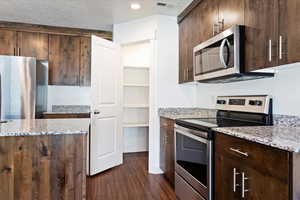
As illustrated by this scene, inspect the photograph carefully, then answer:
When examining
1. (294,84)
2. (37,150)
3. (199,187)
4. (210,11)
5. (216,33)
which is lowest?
(199,187)

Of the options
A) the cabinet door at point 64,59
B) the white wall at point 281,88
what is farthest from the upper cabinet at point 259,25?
the cabinet door at point 64,59

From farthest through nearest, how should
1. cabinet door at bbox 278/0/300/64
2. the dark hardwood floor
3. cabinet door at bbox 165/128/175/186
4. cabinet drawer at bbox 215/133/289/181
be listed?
cabinet door at bbox 165/128/175/186 < the dark hardwood floor < cabinet door at bbox 278/0/300/64 < cabinet drawer at bbox 215/133/289/181

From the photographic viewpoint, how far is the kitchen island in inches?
61.9

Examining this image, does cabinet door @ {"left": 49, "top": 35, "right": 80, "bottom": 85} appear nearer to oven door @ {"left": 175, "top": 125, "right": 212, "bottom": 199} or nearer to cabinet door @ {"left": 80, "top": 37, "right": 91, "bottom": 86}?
cabinet door @ {"left": 80, "top": 37, "right": 91, "bottom": 86}

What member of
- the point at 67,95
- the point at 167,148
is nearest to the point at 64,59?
the point at 67,95

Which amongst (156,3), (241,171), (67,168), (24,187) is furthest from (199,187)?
(156,3)

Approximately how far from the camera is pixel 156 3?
2.96 metres

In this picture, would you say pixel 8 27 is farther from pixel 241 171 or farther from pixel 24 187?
pixel 241 171

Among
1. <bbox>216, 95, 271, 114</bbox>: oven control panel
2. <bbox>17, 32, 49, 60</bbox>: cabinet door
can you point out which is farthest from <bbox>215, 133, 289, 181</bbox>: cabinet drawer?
<bbox>17, 32, 49, 60</bbox>: cabinet door

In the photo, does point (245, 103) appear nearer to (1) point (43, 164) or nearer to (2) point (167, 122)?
(2) point (167, 122)

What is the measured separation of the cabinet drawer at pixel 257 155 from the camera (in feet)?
3.54

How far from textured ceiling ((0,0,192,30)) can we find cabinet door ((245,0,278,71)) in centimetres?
134

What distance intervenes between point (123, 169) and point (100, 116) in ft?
3.06

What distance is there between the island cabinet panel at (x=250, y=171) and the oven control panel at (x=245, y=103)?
55 cm
